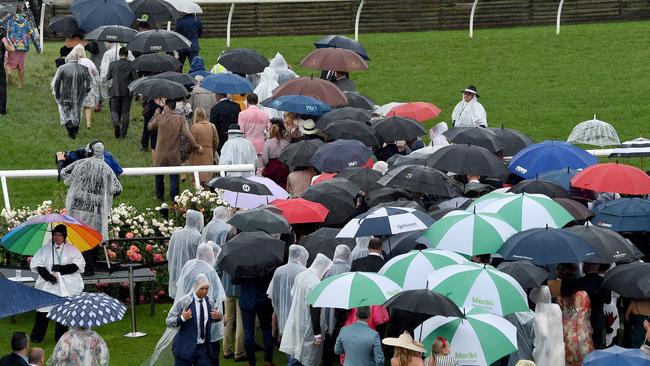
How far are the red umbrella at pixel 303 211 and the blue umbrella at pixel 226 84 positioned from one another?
219 inches

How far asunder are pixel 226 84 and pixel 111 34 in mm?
3093

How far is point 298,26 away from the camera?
34.3 m

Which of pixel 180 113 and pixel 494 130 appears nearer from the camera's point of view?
pixel 494 130

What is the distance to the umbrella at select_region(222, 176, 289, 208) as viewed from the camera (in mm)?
18141

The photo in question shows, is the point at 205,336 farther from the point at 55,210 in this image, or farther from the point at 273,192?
the point at 55,210

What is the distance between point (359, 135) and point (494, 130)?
1.76m

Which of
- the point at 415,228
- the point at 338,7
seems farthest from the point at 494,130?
the point at 338,7

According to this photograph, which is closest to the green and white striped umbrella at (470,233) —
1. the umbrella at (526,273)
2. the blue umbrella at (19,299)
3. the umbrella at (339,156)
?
the umbrella at (526,273)

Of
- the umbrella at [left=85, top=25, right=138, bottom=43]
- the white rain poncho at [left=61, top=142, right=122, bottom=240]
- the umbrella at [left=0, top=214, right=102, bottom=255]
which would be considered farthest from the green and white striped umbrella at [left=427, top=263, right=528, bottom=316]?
the umbrella at [left=85, top=25, right=138, bottom=43]

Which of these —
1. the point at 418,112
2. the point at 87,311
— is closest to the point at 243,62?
the point at 418,112

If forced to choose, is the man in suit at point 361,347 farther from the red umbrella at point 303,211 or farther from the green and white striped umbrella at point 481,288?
the red umbrella at point 303,211

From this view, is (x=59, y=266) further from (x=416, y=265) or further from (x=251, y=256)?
(x=416, y=265)

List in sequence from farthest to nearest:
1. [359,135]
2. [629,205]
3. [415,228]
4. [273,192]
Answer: [359,135], [273,192], [629,205], [415,228]

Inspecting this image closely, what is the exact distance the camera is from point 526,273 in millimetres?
14820
